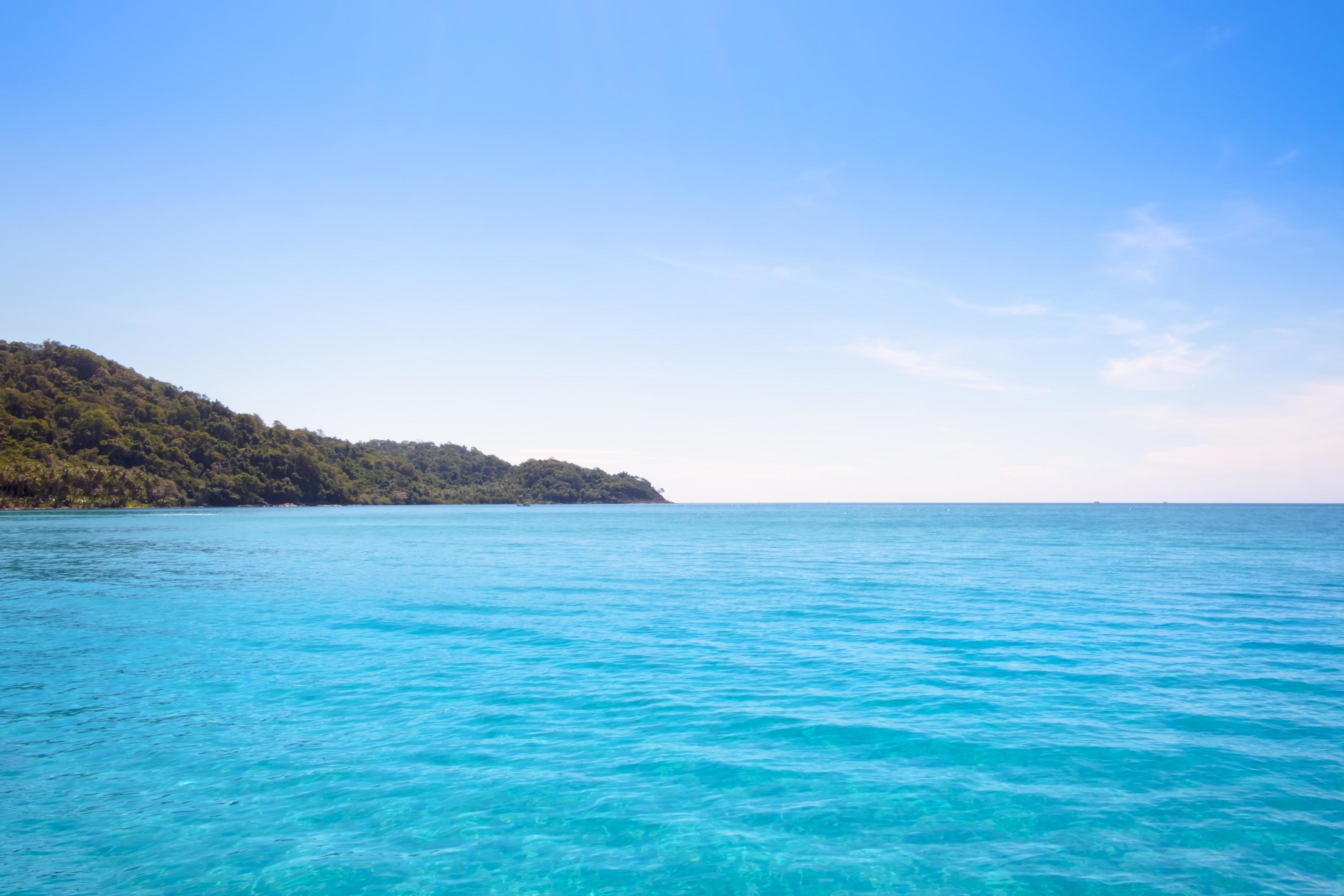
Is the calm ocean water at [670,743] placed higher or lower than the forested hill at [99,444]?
lower

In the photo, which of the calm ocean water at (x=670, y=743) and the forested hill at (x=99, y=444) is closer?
the calm ocean water at (x=670, y=743)

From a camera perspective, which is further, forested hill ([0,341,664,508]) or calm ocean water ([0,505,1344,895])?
forested hill ([0,341,664,508])

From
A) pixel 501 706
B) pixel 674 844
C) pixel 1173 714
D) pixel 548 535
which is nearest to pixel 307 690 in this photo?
pixel 501 706

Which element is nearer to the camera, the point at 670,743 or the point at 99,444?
the point at 670,743

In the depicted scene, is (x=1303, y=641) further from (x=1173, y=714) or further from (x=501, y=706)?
(x=501, y=706)

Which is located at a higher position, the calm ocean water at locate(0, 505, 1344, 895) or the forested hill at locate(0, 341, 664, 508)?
the forested hill at locate(0, 341, 664, 508)

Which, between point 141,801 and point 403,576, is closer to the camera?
point 141,801

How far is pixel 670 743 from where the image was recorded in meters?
14.1

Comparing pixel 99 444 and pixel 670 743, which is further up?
pixel 99 444

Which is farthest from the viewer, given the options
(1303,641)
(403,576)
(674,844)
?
(403,576)

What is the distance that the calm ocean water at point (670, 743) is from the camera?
31.2ft

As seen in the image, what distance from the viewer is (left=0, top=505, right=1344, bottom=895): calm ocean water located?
9523mm

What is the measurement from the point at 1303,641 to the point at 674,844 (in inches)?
1024

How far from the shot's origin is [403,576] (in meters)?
45.5
